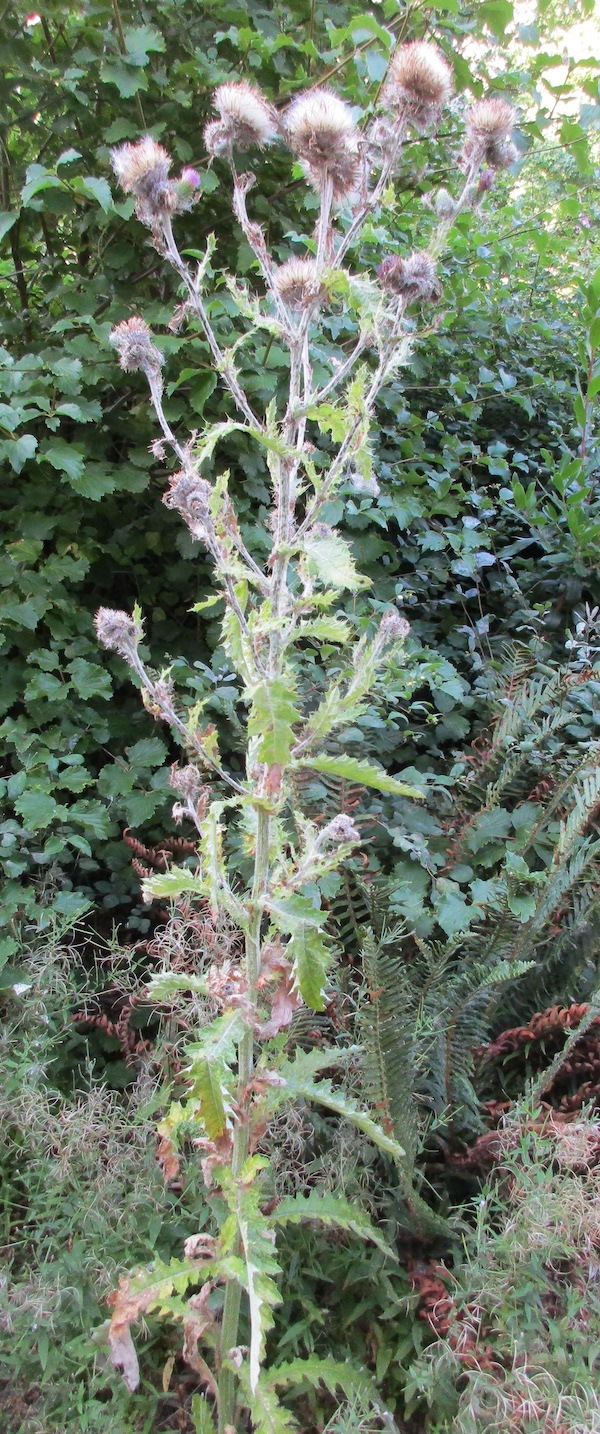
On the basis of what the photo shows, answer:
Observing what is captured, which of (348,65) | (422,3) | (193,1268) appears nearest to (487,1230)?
(193,1268)

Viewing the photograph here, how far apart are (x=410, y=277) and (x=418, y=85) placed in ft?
0.91

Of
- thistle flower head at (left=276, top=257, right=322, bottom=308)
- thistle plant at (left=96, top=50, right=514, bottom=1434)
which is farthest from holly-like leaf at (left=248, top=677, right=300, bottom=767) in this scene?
thistle flower head at (left=276, top=257, right=322, bottom=308)

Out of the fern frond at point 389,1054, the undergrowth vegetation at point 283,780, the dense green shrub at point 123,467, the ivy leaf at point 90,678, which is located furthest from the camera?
the ivy leaf at point 90,678

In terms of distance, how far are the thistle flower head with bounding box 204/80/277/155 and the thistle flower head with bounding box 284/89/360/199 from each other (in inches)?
4.5

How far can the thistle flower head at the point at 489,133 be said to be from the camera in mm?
1339

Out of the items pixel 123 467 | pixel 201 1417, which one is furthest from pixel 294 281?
pixel 201 1417

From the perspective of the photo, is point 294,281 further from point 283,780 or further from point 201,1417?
point 201,1417

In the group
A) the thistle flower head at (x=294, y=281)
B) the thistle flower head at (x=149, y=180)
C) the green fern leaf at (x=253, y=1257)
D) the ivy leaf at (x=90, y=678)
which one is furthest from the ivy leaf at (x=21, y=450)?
the green fern leaf at (x=253, y=1257)

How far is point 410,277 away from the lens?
4.18 ft

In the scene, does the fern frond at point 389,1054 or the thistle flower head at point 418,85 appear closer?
the thistle flower head at point 418,85

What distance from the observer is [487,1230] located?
1.55 metres

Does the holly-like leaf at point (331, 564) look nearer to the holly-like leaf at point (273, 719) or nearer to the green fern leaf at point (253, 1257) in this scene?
the holly-like leaf at point (273, 719)

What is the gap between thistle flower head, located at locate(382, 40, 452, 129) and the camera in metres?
1.25

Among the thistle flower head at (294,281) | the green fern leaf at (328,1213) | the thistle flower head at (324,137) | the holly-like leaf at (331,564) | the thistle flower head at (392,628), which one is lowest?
the green fern leaf at (328,1213)
